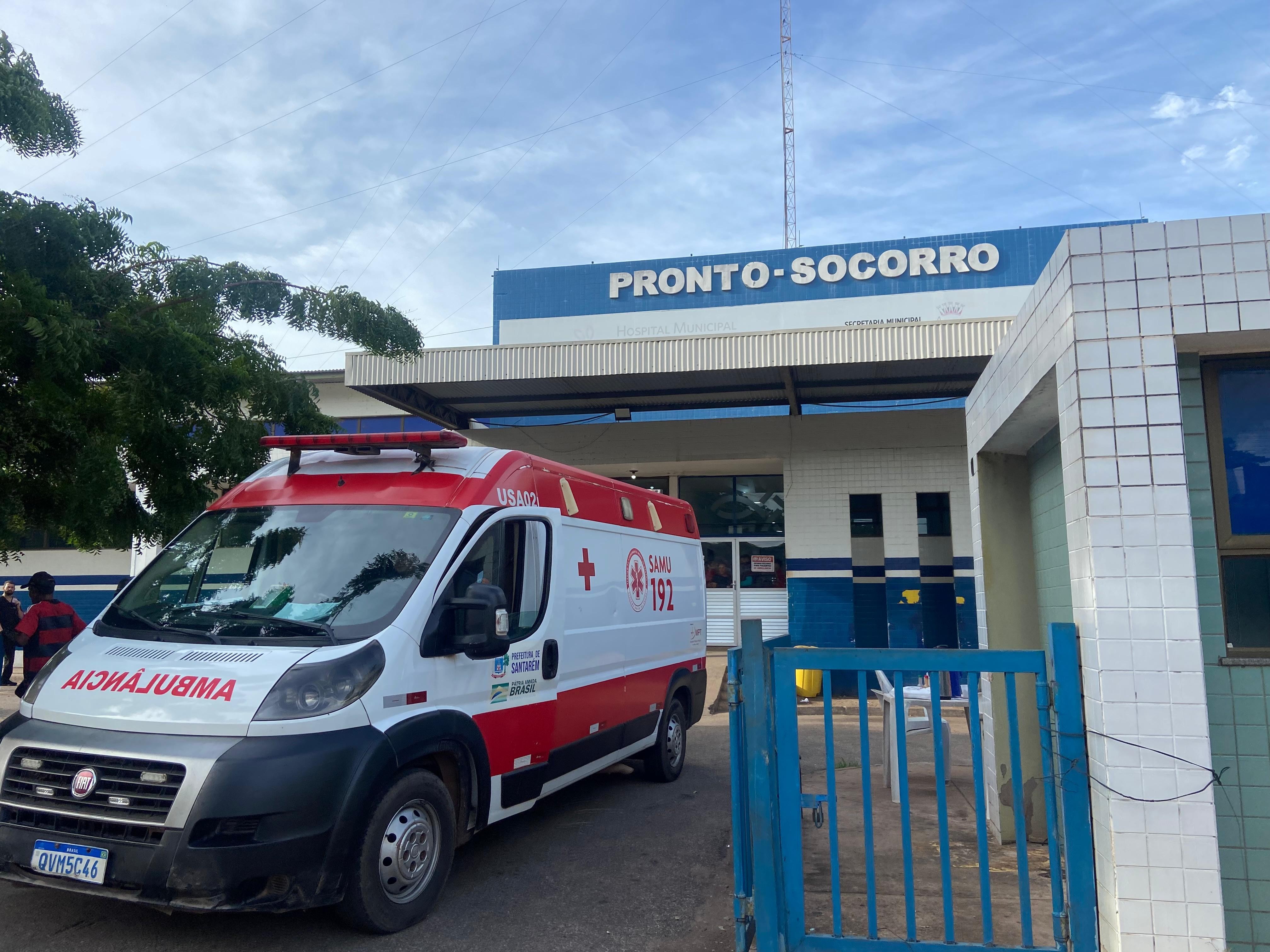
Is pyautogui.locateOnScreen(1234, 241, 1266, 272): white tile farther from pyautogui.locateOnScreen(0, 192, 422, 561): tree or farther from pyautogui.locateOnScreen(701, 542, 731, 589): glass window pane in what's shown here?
pyautogui.locateOnScreen(701, 542, 731, 589): glass window pane

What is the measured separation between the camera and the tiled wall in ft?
11.3

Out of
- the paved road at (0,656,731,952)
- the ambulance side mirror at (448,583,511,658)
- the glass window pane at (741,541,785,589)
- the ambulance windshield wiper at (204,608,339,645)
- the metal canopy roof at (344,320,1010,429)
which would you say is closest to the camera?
the paved road at (0,656,731,952)

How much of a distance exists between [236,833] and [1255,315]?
4698 mm

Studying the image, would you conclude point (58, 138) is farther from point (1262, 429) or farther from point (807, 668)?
point (1262, 429)

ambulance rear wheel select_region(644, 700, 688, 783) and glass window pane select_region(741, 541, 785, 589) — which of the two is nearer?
ambulance rear wheel select_region(644, 700, 688, 783)

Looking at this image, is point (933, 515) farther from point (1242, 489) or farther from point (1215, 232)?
point (1215, 232)

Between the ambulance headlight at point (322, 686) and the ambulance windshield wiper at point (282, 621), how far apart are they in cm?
17

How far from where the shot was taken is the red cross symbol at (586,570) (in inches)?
259

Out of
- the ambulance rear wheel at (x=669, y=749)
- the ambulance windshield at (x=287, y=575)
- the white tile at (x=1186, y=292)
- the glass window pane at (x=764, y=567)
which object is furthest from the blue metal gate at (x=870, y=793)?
the glass window pane at (x=764, y=567)

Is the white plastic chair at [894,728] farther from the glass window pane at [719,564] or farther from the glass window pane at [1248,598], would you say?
the glass window pane at [719,564]

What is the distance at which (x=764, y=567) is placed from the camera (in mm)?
16266

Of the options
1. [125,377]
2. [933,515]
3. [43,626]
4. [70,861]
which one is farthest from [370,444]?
[933,515]

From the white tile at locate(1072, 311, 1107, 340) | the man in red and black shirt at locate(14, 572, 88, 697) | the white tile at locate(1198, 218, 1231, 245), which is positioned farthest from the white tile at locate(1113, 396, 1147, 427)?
the man in red and black shirt at locate(14, 572, 88, 697)

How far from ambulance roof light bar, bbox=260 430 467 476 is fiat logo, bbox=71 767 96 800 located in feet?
7.17
